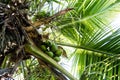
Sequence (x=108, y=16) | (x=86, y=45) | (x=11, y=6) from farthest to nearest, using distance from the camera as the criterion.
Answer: (x=108, y=16)
(x=86, y=45)
(x=11, y=6)

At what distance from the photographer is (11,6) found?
150 cm

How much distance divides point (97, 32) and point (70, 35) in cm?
→ 20

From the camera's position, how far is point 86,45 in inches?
92.2

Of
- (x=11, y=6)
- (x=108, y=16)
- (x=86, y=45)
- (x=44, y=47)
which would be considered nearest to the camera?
(x=11, y=6)

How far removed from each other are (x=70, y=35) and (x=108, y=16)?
0.34 metres

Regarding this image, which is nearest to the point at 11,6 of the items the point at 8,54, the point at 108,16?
the point at 8,54

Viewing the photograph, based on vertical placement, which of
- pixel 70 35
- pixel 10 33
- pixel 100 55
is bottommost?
pixel 100 55

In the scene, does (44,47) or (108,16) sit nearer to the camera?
(44,47)

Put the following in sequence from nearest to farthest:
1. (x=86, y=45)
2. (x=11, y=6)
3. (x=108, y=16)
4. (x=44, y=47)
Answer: (x=11, y=6), (x=44, y=47), (x=86, y=45), (x=108, y=16)

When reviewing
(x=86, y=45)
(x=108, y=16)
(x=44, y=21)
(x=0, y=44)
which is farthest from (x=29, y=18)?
(x=108, y=16)

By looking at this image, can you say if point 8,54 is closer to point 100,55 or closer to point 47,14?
point 47,14

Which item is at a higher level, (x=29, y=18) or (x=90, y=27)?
(x=29, y=18)

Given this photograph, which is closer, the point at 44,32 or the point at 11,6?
the point at 11,6

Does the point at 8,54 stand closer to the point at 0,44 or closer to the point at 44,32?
the point at 0,44
